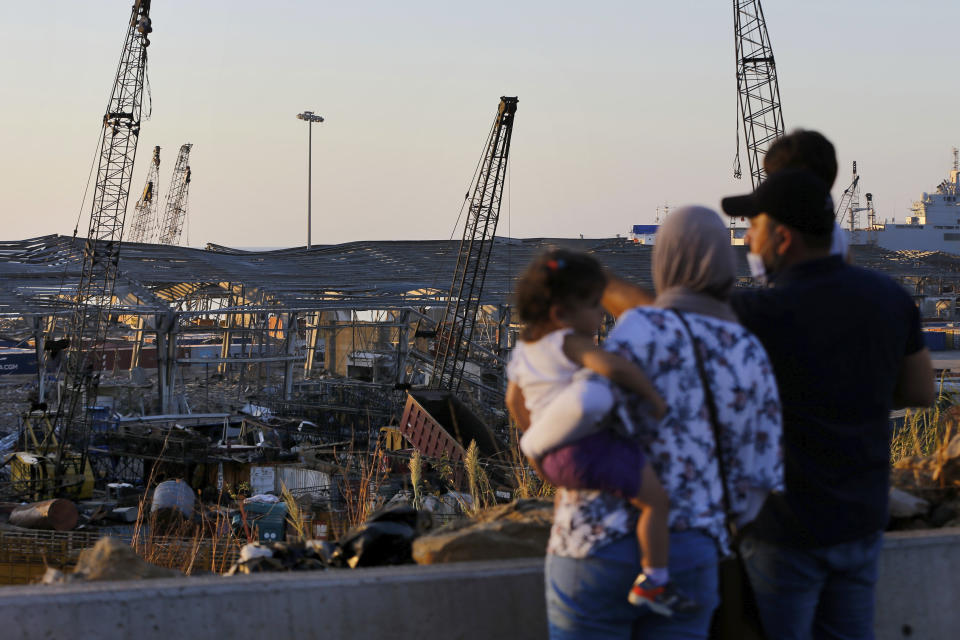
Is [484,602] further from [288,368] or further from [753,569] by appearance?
[288,368]

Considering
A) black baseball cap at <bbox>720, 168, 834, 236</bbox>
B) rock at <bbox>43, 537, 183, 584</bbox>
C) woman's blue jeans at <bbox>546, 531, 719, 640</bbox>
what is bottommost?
rock at <bbox>43, 537, 183, 584</bbox>

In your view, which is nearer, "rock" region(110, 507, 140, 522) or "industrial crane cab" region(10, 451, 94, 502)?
"rock" region(110, 507, 140, 522)

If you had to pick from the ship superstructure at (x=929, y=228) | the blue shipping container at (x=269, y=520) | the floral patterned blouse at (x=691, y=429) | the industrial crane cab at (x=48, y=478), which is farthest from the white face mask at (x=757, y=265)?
the ship superstructure at (x=929, y=228)

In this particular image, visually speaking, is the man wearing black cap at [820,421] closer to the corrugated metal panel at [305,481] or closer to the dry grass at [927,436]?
the dry grass at [927,436]

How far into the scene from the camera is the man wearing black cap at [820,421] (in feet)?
9.28

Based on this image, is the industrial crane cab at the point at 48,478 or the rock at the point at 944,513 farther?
the industrial crane cab at the point at 48,478

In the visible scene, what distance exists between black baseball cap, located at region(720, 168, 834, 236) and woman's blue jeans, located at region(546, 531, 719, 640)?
1006 millimetres

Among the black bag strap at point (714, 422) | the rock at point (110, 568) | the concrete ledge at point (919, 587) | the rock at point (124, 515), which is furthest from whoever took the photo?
the rock at point (124, 515)

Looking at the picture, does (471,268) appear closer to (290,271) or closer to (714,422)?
(290,271)

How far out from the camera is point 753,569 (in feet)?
9.46

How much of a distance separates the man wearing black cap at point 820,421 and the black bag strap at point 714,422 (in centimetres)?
20

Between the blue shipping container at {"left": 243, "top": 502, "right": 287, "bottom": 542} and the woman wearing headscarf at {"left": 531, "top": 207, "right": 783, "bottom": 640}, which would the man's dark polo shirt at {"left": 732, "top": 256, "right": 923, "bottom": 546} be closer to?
the woman wearing headscarf at {"left": 531, "top": 207, "right": 783, "bottom": 640}

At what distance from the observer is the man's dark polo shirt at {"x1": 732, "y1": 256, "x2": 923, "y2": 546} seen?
284 centimetres

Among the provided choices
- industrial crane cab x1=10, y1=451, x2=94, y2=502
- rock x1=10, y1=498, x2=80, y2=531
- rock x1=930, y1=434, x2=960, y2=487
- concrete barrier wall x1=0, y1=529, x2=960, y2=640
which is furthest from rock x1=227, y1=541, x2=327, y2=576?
industrial crane cab x1=10, y1=451, x2=94, y2=502
